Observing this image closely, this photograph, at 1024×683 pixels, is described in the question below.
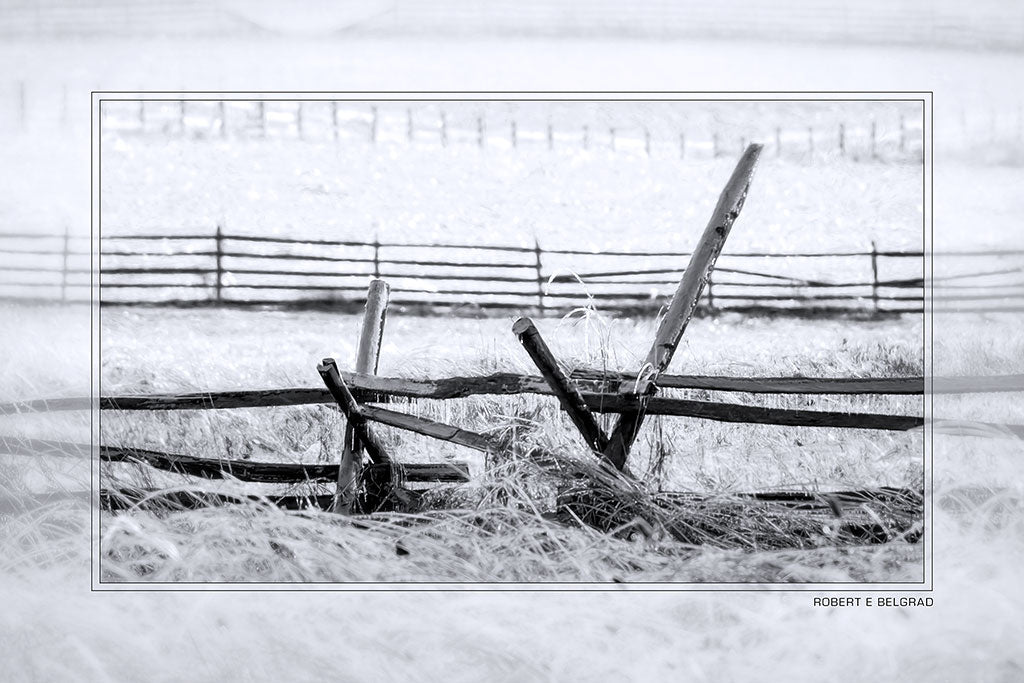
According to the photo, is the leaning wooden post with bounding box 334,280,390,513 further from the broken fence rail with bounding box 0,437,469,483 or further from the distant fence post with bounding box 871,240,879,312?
the distant fence post with bounding box 871,240,879,312

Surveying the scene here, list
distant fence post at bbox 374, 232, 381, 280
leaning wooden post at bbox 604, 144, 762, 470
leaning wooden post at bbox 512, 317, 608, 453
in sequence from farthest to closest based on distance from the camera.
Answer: distant fence post at bbox 374, 232, 381, 280 → leaning wooden post at bbox 604, 144, 762, 470 → leaning wooden post at bbox 512, 317, 608, 453

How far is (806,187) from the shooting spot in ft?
7.12

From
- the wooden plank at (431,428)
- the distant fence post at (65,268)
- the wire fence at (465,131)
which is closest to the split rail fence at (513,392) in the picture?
the wooden plank at (431,428)

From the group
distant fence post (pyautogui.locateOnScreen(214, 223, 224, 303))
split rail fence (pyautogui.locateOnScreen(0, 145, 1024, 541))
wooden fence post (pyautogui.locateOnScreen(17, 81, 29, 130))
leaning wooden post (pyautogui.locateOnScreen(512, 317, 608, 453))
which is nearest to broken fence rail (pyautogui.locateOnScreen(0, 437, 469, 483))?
split rail fence (pyautogui.locateOnScreen(0, 145, 1024, 541))

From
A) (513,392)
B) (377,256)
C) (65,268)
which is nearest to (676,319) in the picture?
(513,392)

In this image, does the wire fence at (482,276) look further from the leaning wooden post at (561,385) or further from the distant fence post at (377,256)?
the leaning wooden post at (561,385)

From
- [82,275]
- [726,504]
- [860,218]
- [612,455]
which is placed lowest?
[726,504]

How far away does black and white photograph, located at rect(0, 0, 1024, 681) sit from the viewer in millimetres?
2117

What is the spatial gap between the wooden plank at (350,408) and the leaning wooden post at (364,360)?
0.02 metres

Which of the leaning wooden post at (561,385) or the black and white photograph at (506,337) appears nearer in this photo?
the leaning wooden post at (561,385)

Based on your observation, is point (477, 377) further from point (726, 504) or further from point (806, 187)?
point (806, 187)

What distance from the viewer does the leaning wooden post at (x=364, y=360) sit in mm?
2115
